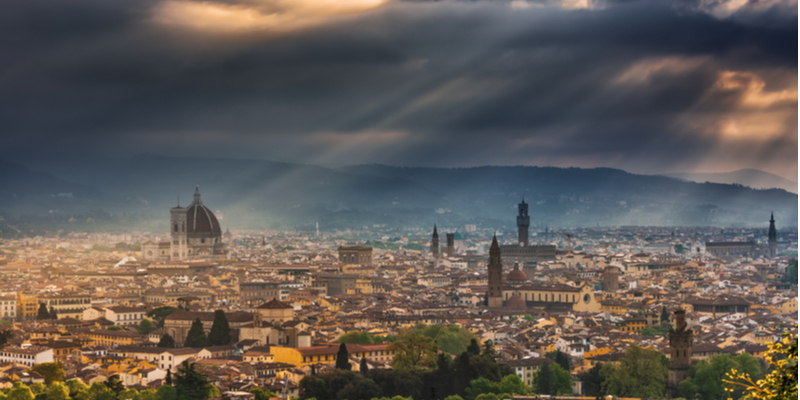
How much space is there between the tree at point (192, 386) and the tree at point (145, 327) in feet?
32.7

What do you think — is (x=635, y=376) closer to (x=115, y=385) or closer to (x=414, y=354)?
(x=414, y=354)

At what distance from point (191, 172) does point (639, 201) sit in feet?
207

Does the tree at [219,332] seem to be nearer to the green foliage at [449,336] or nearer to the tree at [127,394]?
the green foliage at [449,336]

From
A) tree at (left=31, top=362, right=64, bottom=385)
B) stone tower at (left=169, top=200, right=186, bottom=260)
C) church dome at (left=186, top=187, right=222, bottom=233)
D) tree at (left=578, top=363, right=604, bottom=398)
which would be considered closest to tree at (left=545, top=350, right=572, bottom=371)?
tree at (left=578, top=363, right=604, bottom=398)

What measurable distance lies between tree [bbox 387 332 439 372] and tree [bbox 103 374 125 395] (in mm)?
4655

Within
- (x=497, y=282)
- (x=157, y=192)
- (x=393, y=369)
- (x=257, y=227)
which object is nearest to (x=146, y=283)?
(x=497, y=282)

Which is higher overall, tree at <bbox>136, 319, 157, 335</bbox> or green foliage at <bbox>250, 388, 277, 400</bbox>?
tree at <bbox>136, 319, 157, 335</bbox>

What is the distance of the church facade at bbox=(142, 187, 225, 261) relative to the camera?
218 ft

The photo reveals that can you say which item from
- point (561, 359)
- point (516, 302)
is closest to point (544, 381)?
point (561, 359)

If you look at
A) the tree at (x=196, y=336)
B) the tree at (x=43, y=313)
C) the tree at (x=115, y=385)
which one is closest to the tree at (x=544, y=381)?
the tree at (x=115, y=385)

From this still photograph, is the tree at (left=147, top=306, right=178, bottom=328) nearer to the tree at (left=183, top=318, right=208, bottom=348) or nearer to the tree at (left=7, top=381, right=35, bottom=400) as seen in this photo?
the tree at (left=183, top=318, right=208, bottom=348)

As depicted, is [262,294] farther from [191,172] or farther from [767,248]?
[191,172]

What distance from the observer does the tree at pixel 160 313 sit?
28.9m

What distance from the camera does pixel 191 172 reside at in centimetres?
16025
